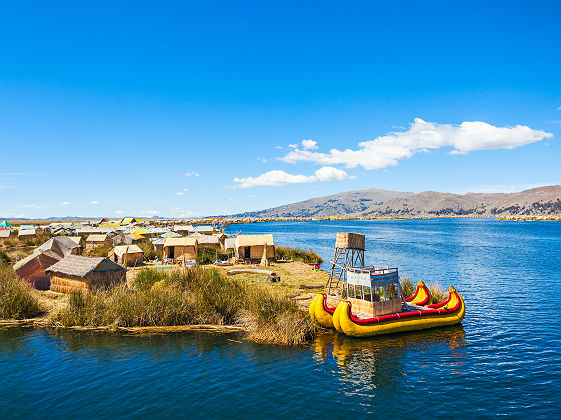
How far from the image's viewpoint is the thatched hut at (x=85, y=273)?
78.8 feet

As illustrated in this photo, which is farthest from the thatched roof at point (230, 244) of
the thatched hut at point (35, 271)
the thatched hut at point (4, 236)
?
the thatched hut at point (4, 236)

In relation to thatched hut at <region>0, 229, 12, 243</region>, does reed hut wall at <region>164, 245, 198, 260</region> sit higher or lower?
lower

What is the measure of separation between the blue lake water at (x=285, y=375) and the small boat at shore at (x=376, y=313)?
553 mm

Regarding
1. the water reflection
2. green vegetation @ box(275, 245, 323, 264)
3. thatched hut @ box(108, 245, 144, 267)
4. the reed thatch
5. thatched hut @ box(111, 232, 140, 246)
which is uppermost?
the reed thatch

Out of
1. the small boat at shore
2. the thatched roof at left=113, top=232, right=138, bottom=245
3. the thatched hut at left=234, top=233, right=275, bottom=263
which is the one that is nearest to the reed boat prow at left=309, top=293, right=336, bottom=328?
the small boat at shore

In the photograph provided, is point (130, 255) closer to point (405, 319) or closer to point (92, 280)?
point (92, 280)

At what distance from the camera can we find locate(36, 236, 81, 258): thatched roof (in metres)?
38.7

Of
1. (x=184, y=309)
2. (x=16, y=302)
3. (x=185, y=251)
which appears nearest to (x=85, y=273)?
(x=16, y=302)

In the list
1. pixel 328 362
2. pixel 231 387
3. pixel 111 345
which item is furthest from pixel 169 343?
pixel 328 362

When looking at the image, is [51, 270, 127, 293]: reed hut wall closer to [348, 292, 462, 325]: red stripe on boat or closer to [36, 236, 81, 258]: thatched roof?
[36, 236, 81, 258]: thatched roof

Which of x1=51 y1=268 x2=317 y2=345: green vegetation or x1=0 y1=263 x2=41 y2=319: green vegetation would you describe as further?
x1=0 y1=263 x2=41 y2=319: green vegetation

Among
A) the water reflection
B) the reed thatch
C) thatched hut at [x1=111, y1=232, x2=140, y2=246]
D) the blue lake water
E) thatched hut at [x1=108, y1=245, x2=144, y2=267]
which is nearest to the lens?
the blue lake water

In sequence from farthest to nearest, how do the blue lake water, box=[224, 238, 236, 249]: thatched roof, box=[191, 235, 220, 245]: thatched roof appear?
box=[191, 235, 220, 245]: thatched roof < box=[224, 238, 236, 249]: thatched roof < the blue lake water

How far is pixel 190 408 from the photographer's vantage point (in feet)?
38.7
